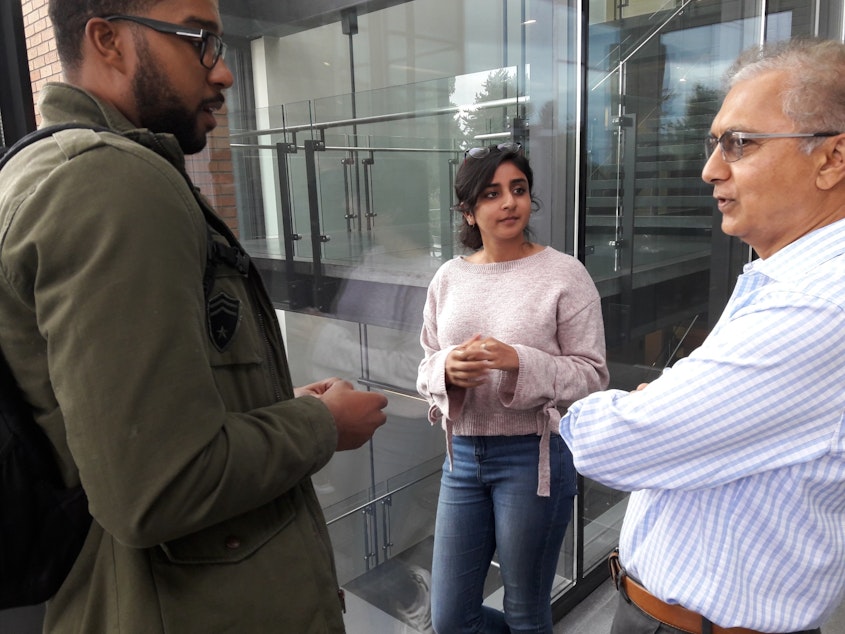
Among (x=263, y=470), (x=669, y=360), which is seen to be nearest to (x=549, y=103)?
(x=669, y=360)

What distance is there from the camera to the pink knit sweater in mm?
1839

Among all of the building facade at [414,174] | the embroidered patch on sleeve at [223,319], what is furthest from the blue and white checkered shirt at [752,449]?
the building facade at [414,174]

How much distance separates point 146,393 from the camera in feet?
2.41

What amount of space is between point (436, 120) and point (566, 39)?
24.3 inches

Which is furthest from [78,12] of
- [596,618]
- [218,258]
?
[596,618]

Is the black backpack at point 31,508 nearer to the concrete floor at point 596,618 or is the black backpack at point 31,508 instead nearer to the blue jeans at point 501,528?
the blue jeans at point 501,528

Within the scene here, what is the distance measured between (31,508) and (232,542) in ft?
0.83

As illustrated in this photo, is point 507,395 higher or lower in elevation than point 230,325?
lower

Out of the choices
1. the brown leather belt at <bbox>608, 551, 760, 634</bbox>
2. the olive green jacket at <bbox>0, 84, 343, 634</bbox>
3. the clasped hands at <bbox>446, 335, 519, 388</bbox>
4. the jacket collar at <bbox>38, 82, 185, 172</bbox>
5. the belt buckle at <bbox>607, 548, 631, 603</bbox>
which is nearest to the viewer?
the olive green jacket at <bbox>0, 84, 343, 634</bbox>

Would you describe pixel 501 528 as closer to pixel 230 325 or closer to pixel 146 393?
pixel 230 325

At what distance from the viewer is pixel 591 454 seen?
1162 mm

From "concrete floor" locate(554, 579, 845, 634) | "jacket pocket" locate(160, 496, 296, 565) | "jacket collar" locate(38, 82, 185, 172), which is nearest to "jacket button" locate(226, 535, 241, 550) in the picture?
"jacket pocket" locate(160, 496, 296, 565)

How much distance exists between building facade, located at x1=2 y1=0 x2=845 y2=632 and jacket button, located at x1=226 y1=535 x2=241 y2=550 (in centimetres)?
136

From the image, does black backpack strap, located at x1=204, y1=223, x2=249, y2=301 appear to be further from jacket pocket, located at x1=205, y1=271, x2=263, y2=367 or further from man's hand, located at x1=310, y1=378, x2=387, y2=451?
man's hand, located at x1=310, y1=378, x2=387, y2=451
